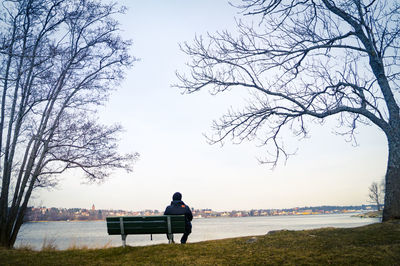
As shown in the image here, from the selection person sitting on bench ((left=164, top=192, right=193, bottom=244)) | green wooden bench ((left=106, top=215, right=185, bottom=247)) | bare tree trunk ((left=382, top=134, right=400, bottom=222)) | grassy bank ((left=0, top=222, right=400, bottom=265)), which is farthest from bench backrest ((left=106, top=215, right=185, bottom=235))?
bare tree trunk ((left=382, top=134, right=400, bottom=222))

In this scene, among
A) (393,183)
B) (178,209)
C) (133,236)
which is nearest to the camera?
(178,209)

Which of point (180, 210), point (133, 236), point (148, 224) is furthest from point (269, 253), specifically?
point (133, 236)

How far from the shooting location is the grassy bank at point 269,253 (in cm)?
508

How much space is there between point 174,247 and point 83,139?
21.3 ft

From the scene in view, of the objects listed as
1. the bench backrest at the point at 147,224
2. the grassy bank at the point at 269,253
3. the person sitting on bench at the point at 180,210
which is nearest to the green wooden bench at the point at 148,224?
the bench backrest at the point at 147,224

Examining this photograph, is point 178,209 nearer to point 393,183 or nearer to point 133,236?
point 393,183

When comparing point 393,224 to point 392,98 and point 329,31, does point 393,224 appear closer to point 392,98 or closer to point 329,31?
point 392,98

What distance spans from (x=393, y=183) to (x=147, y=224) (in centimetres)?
685

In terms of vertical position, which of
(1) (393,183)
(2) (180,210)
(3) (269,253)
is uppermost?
(1) (393,183)

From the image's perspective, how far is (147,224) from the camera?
731 centimetres

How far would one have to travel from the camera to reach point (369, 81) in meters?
9.09

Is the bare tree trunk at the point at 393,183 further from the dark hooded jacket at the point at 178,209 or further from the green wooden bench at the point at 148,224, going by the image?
the green wooden bench at the point at 148,224

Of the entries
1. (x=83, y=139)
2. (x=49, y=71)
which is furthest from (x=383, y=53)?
(x=49, y=71)

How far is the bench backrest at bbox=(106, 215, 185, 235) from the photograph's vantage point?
285 inches
